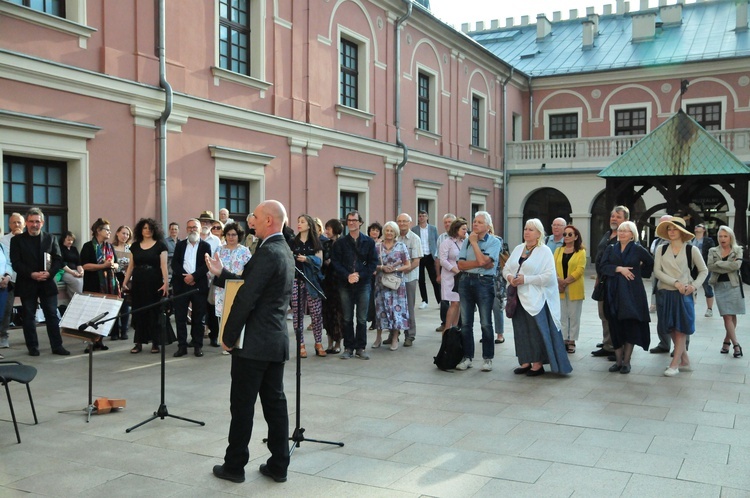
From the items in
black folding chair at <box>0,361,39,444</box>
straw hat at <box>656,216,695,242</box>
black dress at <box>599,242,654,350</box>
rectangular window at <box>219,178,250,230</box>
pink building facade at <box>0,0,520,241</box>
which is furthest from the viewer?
rectangular window at <box>219,178,250,230</box>

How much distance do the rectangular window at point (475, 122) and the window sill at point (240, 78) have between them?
1304 cm

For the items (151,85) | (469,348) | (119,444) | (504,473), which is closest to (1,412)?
(119,444)

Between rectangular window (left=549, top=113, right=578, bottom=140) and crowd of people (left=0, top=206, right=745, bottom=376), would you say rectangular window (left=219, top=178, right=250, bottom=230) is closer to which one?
crowd of people (left=0, top=206, right=745, bottom=376)

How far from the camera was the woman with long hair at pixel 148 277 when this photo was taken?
31.7ft

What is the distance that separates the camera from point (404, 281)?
34.5 feet

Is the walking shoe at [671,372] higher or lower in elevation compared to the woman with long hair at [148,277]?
lower

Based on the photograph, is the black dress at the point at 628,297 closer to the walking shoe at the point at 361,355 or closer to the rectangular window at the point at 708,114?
the walking shoe at the point at 361,355

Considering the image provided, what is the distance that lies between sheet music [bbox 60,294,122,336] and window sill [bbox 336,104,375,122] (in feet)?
42.6

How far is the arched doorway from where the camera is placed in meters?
31.8

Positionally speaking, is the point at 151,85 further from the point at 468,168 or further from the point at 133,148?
the point at 468,168

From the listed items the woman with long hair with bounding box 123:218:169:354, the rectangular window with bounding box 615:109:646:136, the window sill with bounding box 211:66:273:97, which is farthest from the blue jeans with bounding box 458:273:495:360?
the rectangular window with bounding box 615:109:646:136

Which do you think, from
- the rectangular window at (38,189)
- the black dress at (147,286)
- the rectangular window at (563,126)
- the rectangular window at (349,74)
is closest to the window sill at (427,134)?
the rectangular window at (349,74)

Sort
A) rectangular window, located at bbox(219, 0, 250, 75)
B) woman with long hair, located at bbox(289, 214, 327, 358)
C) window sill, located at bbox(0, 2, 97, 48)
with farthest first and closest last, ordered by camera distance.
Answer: rectangular window, located at bbox(219, 0, 250, 75), window sill, located at bbox(0, 2, 97, 48), woman with long hair, located at bbox(289, 214, 327, 358)

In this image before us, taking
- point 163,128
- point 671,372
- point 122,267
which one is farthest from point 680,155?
point 122,267
